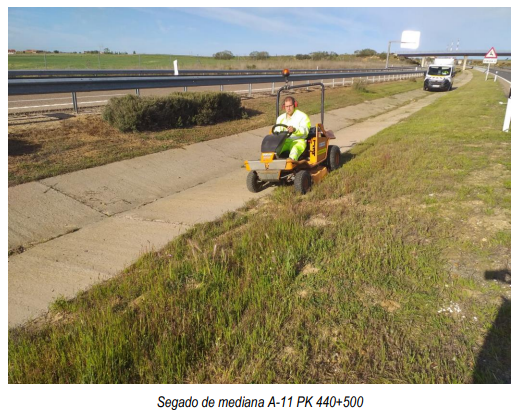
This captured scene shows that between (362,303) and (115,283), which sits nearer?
(362,303)

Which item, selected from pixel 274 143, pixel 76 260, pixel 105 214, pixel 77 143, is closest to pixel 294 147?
pixel 274 143

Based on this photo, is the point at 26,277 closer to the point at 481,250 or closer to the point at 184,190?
the point at 184,190

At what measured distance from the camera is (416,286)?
146 inches

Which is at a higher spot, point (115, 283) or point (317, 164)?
point (317, 164)

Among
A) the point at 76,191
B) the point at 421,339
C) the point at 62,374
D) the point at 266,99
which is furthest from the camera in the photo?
the point at 266,99

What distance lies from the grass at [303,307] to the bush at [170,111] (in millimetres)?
5387

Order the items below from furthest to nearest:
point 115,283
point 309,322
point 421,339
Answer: point 115,283, point 309,322, point 421,339

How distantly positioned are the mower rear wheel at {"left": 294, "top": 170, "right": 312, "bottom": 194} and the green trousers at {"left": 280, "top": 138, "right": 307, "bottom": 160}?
40 centimetres

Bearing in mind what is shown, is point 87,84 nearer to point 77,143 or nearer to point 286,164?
point 77,143

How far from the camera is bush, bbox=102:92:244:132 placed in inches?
391

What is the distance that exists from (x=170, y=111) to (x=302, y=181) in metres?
5.73

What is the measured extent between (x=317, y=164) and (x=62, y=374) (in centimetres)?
564

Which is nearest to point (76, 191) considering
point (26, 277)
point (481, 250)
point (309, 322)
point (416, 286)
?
point (26, 277)

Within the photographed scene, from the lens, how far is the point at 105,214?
6.27 meters
